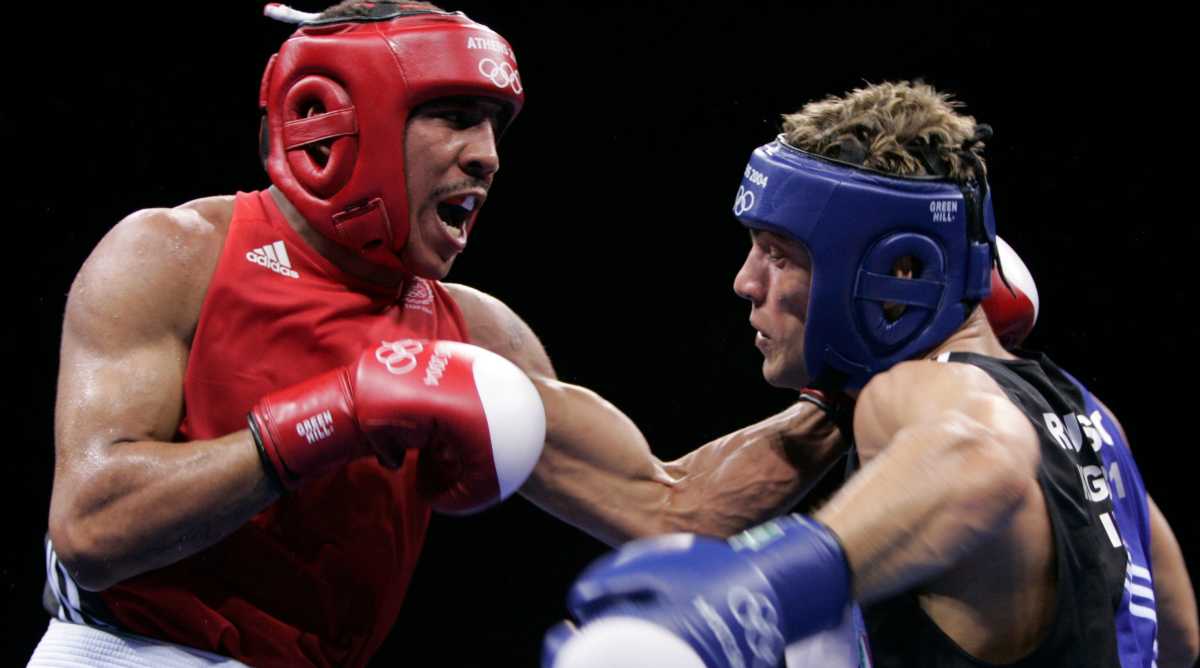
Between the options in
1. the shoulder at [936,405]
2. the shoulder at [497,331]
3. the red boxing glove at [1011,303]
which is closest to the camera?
the shoulder at [936,405]

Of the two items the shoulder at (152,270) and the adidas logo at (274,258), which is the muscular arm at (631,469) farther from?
the shoulder at (152,270)

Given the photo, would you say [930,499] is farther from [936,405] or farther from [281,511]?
[281,511]

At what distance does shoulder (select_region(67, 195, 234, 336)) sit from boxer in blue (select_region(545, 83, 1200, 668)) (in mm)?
971

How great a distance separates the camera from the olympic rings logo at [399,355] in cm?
200

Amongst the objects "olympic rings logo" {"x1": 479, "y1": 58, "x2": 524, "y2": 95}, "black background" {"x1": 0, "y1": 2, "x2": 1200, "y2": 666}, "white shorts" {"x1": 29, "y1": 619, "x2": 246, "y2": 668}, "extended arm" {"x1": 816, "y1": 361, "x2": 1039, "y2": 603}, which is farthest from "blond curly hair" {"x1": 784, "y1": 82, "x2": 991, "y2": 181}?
"black background" {"x1": 0, "y1": 2, "x2": 1200, "y2": 666}

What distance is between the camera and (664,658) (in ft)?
4.46

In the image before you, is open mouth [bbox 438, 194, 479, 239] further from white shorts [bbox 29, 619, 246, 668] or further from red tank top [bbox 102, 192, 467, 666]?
white shorts [bbox 29, 619, 246, 668]

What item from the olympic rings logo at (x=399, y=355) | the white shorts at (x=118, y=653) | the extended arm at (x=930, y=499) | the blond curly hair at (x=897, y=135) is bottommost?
the white shorts at (x=118, y=653)

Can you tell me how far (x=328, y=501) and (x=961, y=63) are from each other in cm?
317

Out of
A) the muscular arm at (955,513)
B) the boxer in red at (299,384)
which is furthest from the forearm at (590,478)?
the muscular arm at (955,513)

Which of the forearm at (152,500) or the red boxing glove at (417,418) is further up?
the red boxing glove at (417,418)

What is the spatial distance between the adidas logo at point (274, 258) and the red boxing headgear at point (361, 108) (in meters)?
0.08

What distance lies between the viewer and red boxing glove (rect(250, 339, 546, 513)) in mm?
1944

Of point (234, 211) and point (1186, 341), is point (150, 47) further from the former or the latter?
point (1186, 341)
